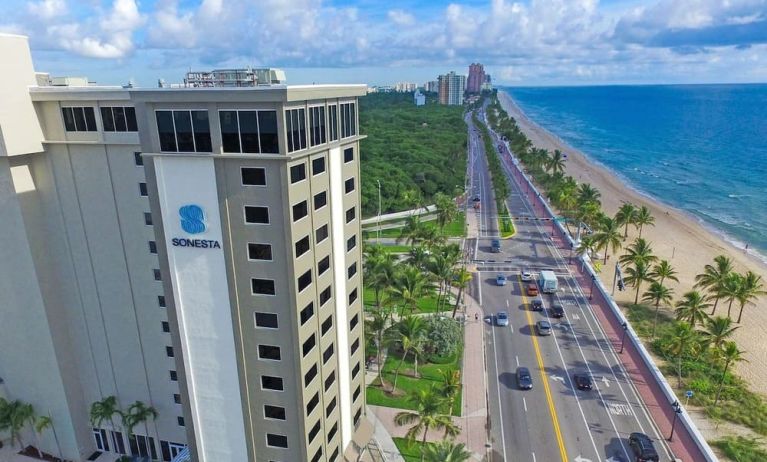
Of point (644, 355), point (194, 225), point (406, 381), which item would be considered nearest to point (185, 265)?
point (194, 225)

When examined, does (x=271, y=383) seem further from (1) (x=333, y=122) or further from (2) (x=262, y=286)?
(1) (x=333, y=122)

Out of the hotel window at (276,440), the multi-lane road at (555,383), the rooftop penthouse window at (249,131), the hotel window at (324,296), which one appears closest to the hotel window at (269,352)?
the hotel window at (324,296)

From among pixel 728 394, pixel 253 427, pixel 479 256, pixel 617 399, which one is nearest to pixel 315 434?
pixel 253 427

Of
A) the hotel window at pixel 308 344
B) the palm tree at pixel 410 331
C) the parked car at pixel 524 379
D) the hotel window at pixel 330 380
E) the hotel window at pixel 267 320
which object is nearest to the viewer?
the hotel window at pixel 267 320

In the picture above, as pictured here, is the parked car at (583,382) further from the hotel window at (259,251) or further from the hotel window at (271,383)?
the hotel window at (259,251)

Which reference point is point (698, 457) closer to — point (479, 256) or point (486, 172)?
point (479, 256)

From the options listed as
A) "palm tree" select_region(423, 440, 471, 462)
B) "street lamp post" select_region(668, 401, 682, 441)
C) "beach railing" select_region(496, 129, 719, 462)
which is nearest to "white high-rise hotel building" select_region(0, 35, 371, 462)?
"palm tree" select_region(423, 440, 471, 462)
